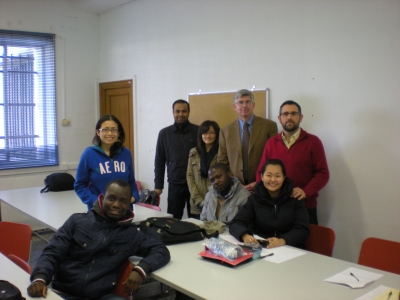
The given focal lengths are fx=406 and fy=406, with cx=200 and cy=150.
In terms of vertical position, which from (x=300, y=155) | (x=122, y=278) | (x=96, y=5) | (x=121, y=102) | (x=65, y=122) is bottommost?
(x=122, y=278)

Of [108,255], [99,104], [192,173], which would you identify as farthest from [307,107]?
[99,104]

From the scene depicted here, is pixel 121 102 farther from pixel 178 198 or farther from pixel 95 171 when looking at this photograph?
pixel 95 171

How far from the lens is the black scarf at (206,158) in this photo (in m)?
3.75

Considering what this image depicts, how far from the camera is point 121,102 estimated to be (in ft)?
19.8

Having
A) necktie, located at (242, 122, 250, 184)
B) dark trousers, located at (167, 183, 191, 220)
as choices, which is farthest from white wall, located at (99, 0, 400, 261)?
dark trousers, located at (167, 183, 191, 220)

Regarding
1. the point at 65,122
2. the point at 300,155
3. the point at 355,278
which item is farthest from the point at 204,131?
the point at 65,122

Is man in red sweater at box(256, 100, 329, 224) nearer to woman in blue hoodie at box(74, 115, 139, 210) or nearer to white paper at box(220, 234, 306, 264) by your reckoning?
white paper at box(220, 234, 306, 264)

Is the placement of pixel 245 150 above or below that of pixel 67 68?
below

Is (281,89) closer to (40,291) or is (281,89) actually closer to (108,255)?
(108,255)

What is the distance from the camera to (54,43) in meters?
5.84

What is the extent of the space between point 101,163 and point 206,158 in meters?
1.11

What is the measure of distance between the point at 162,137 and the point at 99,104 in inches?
93.5

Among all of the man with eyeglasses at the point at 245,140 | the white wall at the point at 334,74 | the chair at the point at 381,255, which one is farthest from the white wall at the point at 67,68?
the chair at the point at 381,255

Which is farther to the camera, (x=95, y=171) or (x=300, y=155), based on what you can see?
(x=300, y=155)
